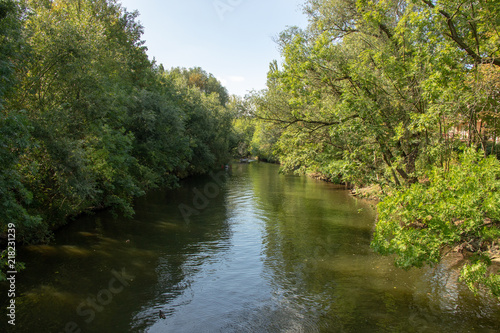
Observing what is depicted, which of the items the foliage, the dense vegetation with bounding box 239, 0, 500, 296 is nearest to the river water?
the dense vegetation with bounding box 239, 0, 500, 296

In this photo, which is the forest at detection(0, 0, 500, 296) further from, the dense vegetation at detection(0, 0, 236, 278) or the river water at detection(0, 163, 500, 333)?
the river water at detection(0, 163, 500, 333)

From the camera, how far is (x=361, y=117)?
11.7 meters

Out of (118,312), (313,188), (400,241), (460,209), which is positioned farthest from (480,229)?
(313,188)

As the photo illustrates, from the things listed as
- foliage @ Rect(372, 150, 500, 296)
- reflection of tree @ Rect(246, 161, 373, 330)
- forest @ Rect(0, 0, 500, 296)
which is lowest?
reflection of tree @ Rect(246, 161, 373, 330)

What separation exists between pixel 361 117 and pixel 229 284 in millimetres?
7542

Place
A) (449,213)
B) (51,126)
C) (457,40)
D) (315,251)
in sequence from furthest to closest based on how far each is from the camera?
1. (315,251)
2. (51,126)
3. (457,40)
4. (449,213)

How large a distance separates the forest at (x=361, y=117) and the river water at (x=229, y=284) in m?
1.43

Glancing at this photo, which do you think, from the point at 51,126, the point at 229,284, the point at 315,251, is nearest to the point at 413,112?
the point at 315,251

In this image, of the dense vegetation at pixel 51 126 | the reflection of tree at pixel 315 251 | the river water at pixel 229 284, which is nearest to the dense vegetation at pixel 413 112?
the river water at pixel 229 284

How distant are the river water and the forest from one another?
143cm

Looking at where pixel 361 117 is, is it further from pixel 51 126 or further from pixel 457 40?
pixel 51 126

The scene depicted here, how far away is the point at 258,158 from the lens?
316 feet

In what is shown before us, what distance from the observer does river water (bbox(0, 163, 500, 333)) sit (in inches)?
357

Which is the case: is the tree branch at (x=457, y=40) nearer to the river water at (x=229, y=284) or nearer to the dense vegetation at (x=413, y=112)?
the dense vegetation at (x=413, y=112)
